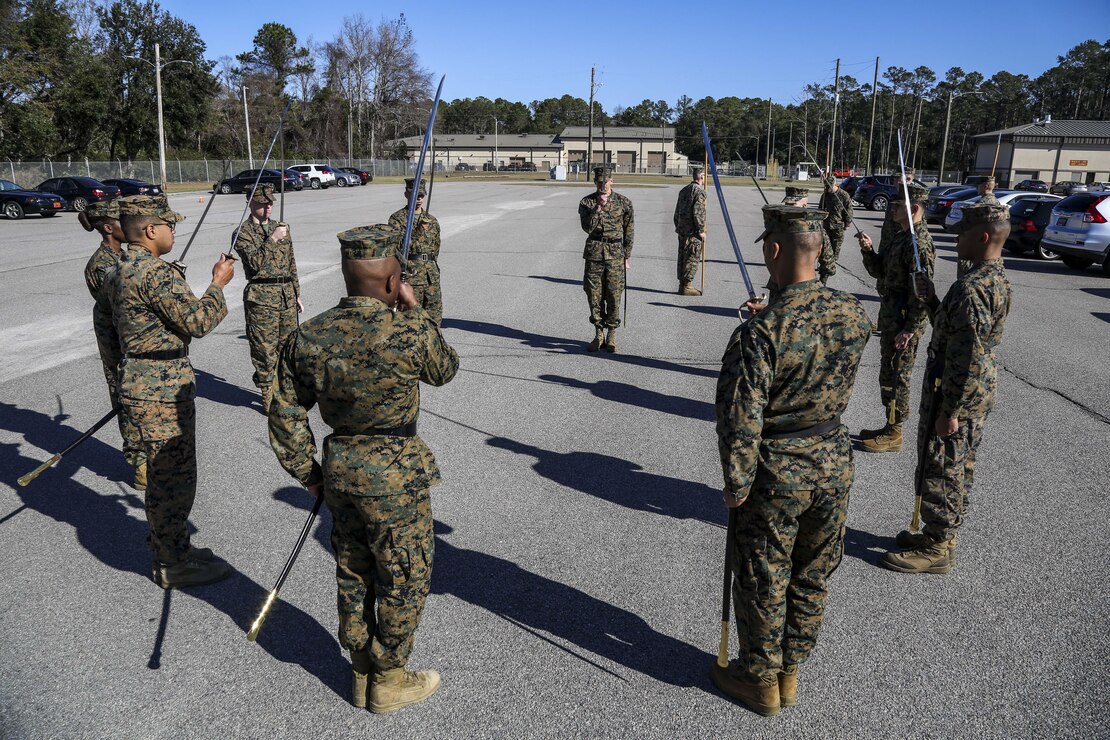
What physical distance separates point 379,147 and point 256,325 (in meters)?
85.5

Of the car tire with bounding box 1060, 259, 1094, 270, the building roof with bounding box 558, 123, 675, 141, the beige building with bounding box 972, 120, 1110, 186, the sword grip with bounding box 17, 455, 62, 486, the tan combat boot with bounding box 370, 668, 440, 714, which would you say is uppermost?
the building roof with bounding box 558, 123, 675, 141

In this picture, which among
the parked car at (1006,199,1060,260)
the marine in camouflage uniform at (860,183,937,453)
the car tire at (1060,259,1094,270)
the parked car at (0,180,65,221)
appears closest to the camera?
the marine in camouflage uniform at (860,183,937,453)

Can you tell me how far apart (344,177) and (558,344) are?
46.5 metres

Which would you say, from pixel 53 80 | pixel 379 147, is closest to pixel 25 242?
pixel 53 80

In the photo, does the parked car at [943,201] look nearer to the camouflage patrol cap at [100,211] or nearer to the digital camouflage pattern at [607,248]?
the digital camouflage pattern at [607,248]

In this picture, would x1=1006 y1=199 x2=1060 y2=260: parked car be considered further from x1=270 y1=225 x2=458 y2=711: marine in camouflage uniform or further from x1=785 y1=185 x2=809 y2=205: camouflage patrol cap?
x1=270 y1=225 x2=458 y2=711: marine in camouflage uniform

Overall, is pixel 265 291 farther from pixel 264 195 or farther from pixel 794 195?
pixel 794 195

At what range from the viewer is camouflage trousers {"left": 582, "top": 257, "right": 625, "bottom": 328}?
9.14 m

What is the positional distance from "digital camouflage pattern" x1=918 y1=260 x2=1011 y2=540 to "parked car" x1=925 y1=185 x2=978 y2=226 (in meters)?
23.8

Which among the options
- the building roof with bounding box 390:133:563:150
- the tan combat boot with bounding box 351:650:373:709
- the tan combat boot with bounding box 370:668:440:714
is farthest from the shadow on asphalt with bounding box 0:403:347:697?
the building roof with bounding box 390:133:563:150

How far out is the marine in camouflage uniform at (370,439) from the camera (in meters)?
2.97

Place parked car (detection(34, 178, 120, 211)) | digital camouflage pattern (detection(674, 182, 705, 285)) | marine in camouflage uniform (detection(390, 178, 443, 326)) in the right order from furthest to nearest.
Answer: parked car (detection(34, 178, 120, 211)) < digital camouflage pattern (detection(674, 182, 705, 285)) < marine in camouflage uniform (detection(390, 178, 443, 326))

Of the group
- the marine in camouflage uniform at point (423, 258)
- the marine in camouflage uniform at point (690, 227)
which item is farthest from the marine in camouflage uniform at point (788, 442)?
the marine in camouflage uniform at point (690, 227)

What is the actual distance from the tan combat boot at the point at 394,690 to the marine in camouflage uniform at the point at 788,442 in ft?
4.73
